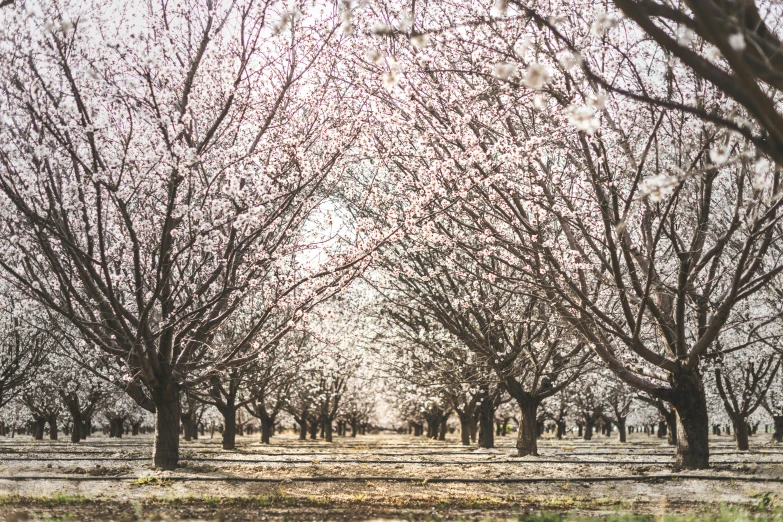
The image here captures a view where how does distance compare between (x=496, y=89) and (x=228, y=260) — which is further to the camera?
(x=228, y=260)

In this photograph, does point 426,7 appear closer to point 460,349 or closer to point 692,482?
point 692,482

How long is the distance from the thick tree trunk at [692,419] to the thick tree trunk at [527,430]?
6.22m

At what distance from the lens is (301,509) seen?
29.6ft

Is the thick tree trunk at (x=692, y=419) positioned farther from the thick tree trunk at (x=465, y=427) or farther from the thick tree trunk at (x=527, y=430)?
the thick tree trunk at (x=465, y=427)

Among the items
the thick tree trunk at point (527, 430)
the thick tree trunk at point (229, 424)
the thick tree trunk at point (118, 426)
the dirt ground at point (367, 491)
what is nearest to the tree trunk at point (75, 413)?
the thick tree trunk at point (229, 424)

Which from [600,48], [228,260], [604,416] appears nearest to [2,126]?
[228,260]

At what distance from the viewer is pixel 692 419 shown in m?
13.4

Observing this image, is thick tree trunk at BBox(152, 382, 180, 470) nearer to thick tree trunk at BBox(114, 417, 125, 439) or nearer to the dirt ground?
the dirt ground

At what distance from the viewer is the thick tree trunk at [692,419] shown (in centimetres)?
1328

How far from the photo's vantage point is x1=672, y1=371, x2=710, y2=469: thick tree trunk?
13281mm

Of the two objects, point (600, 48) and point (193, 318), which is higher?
point (600, 48)

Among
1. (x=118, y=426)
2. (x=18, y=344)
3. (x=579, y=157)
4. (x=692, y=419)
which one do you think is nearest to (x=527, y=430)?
(x=692, y=419)

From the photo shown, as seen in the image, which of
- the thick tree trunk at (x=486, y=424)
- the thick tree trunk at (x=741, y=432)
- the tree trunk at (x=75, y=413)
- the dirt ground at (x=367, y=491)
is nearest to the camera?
the dirt ground at (x=367, y=491)

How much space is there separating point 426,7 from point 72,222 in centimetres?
902
